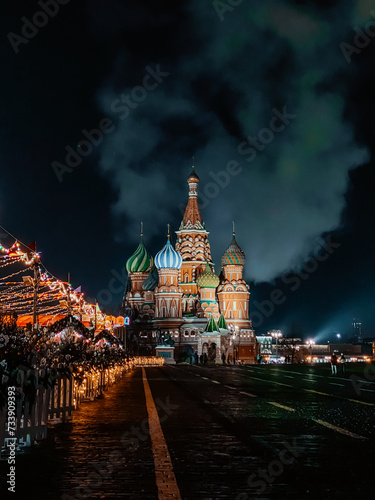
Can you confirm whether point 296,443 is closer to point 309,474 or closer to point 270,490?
point 309,474

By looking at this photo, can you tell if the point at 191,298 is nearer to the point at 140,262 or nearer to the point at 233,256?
the point at 233,256

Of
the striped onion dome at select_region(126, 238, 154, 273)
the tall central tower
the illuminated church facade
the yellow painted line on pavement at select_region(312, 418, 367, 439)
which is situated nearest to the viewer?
the yellow painted line on pavement at select_region(312, 418, 367, 439)

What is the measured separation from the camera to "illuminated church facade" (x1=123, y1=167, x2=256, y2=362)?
11025 centimetres

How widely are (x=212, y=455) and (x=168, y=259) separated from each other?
10492cm

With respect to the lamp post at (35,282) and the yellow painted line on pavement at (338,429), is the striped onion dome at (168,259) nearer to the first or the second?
the lamp post at (35,282)

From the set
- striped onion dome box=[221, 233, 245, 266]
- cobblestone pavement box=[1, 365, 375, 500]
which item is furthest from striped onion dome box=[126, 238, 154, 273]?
cobblestone pavement box=[1, 365, 375, 500]

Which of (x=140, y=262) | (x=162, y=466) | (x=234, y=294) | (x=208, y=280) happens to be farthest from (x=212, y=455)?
(x=140, y=262)

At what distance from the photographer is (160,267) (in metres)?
113

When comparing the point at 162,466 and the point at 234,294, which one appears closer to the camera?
the point at 162,466

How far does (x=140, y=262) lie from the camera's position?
134 m

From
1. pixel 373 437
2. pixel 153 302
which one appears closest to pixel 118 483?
pixel 373 437

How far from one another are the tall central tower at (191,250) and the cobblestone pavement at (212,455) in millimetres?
107168

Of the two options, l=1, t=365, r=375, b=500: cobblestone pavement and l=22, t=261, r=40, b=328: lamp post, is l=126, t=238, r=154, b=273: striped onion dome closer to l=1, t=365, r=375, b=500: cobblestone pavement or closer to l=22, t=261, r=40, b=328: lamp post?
l=22, t=261, r=40, b=328: lamp post

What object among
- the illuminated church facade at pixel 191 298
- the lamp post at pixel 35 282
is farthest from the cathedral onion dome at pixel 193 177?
the lamp post at pixel 35 282
